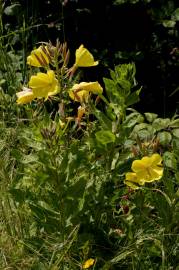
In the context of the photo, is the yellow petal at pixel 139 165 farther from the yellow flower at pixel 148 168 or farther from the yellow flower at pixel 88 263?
the yellow flower at pixel 88 263

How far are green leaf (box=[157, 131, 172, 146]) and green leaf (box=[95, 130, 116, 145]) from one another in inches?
15.5

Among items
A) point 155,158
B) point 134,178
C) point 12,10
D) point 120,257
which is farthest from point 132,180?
point 12,10

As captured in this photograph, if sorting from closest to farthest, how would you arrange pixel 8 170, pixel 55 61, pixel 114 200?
pixel 55 61, pixel 114 200, pixel 8 170

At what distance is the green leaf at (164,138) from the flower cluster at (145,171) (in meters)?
0.36

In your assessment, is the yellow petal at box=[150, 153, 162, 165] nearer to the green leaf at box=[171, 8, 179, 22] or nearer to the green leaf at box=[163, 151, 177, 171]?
the green leaf at box=[163, 151, 177, 171]

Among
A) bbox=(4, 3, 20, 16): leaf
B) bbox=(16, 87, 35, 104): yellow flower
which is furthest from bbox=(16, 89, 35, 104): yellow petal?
bbox=(4, 3, 20, 16): leaf

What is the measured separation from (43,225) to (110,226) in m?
0.30

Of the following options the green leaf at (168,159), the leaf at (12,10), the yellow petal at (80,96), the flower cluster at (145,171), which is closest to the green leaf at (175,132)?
the green leaf at (168,159)

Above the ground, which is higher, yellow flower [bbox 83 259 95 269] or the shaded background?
the shaded background

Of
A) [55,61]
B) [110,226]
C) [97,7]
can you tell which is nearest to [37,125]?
[55,61]

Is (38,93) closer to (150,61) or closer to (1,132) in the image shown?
(1,132)

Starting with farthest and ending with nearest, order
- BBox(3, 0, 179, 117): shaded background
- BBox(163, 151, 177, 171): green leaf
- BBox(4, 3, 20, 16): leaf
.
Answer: BBox(4, 3, 20, 16): leaf, BBox(3, 0, 179, 117): shaded background, BBox(163, 151, 177, 171): green leaf

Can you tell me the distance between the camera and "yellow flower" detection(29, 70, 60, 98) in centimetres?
193

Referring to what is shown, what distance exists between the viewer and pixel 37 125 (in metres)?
2.13
